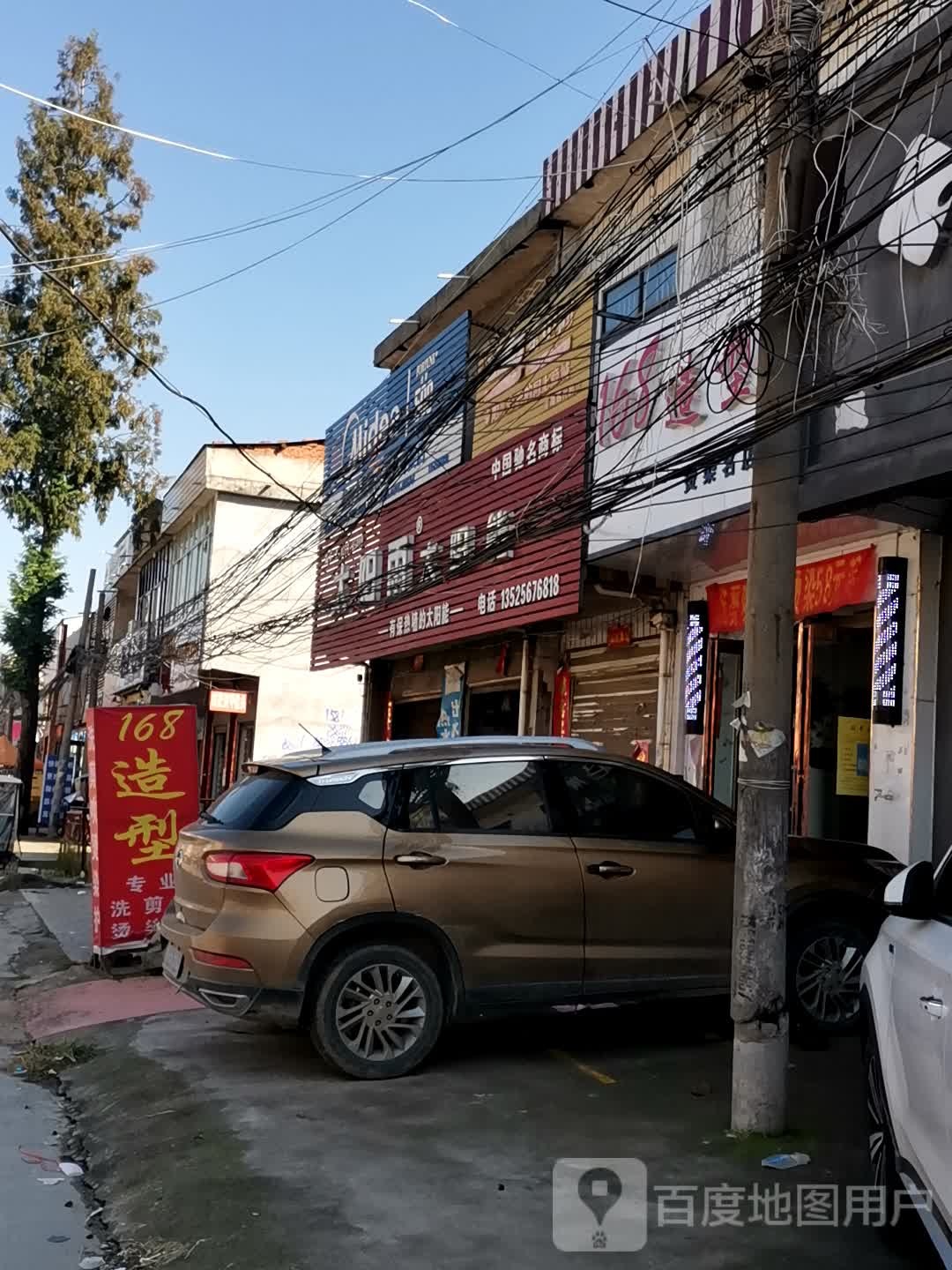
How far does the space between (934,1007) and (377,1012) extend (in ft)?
11.8

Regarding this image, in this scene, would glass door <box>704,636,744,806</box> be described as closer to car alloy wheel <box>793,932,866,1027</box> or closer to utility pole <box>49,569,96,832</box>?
car alloy wheel <box>793,932,866,1027</box>

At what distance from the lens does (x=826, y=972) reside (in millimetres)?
6887

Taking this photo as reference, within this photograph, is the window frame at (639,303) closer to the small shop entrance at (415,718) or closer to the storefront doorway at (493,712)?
the storefront doorway at (493,712)

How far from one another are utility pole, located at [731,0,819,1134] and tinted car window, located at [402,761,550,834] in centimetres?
145

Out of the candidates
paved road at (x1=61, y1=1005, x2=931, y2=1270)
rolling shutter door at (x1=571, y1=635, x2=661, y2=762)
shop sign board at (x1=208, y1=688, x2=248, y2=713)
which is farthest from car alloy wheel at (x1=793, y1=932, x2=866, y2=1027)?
shop sign board at (x1=208, y1=688, x2=248, y2=713)

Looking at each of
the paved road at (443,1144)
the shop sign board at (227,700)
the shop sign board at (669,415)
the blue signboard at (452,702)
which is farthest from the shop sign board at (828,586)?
the shop sign board at (227,700)

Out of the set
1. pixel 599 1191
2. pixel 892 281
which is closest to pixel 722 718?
pixel 892 281

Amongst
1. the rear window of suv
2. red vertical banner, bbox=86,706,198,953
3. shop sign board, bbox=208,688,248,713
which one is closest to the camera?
the rear window of suv

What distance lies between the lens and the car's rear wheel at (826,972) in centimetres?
682

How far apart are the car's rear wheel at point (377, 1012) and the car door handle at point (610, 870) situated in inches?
42.9

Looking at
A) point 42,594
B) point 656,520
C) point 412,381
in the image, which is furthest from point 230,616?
point 656,520

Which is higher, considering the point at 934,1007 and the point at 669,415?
the point at 669,415

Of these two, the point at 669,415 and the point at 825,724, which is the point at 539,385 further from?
the point at 825,724

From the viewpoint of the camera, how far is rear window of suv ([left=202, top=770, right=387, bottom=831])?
6336 millimetres
